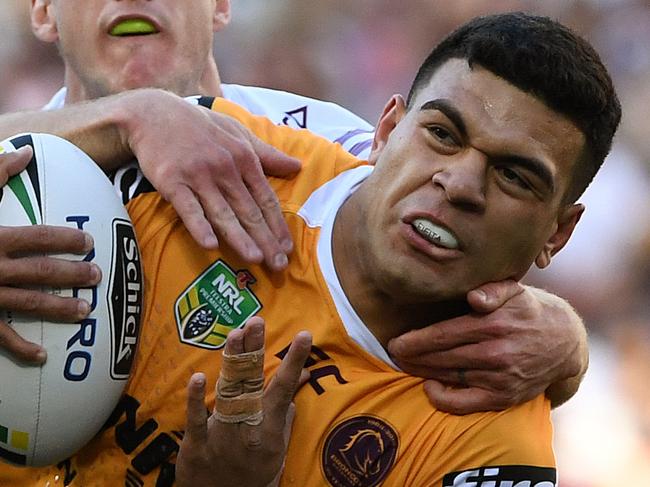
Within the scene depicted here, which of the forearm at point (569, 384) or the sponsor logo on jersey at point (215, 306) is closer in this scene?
the sponsor logo on jersey at point (215, 306)

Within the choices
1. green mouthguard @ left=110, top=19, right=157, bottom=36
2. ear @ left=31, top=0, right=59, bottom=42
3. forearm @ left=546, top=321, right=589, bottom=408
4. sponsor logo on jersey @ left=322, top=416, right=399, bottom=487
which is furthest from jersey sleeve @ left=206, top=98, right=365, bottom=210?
ear @ left=31, top=0, right=59, bottom=42

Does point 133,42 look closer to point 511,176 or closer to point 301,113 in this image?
point 301,113

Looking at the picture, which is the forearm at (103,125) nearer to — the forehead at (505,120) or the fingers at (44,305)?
the fingers at (44,305)

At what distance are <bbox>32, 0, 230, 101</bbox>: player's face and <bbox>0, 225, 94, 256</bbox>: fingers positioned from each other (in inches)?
Result: 45.4

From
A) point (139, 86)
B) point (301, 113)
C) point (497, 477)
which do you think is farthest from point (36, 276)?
point (301, 113)

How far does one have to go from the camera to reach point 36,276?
175cm

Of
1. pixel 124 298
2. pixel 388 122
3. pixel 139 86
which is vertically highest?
pixel 388 122

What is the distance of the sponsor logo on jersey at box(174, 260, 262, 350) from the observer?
1.99m

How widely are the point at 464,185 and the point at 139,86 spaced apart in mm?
1266

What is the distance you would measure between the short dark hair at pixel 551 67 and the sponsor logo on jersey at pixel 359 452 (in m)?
0.53

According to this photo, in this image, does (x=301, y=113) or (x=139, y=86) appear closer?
(x=139, y=86)

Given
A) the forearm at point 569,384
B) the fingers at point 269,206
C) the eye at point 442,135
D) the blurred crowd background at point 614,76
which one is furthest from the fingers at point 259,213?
the blurred crowd background at point 614,76

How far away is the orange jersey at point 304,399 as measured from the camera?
1.96m

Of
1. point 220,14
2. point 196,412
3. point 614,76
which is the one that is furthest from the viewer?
point 614,76
